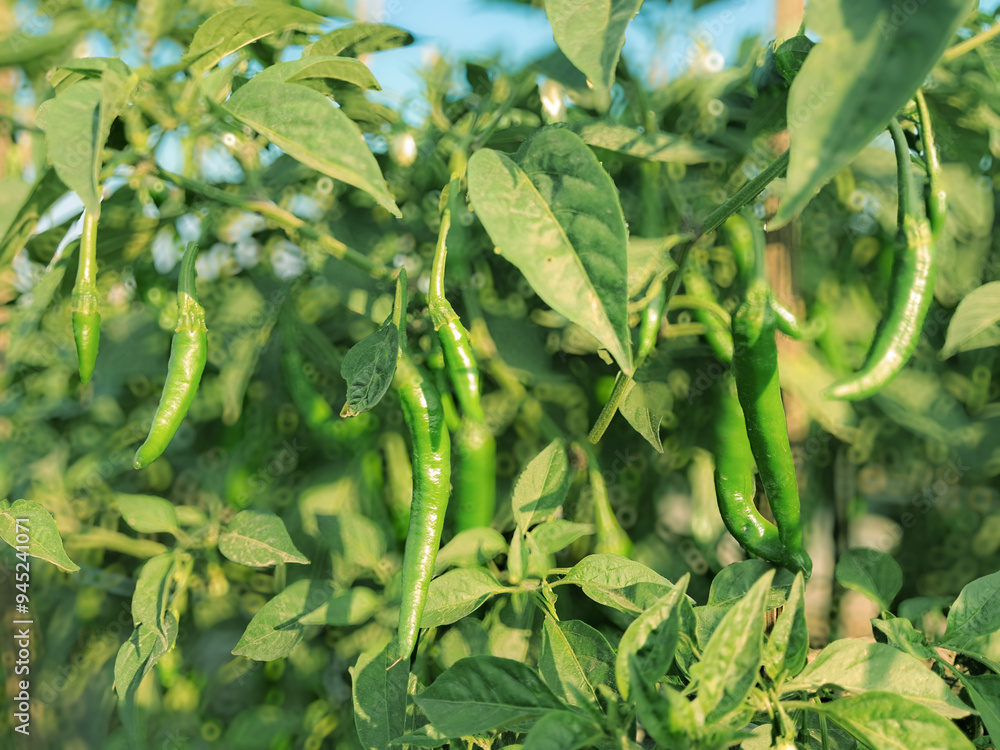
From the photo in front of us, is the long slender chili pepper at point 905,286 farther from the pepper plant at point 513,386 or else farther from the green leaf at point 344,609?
the green leaf at point 344,609

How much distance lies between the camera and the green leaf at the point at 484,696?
383 millimetres

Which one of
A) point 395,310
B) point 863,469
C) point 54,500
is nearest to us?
point 395,310

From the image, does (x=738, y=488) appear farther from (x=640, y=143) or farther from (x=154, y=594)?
(x=154, y=594)

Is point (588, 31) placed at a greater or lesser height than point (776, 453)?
greater

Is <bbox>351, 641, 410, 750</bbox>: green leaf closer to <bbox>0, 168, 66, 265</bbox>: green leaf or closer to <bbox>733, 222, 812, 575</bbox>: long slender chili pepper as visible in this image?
<bbox>733, 222, 812, 575</bbox>: long slender chili pepper

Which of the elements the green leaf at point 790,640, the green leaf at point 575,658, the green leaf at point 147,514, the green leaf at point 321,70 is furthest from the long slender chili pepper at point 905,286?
the green leaf at point 147,514

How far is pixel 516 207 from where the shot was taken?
363 millimetres

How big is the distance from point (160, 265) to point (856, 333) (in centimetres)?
A: 73

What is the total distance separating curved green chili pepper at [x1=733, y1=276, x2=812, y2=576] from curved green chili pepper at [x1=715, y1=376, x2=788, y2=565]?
13 mm

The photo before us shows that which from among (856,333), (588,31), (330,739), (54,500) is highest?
(588,31)

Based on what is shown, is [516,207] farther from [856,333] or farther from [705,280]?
[856,333]

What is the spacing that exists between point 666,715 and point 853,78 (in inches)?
11.1

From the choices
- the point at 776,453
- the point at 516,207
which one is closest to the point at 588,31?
the point at 516,207

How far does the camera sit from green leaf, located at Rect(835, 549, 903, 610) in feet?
1.76
